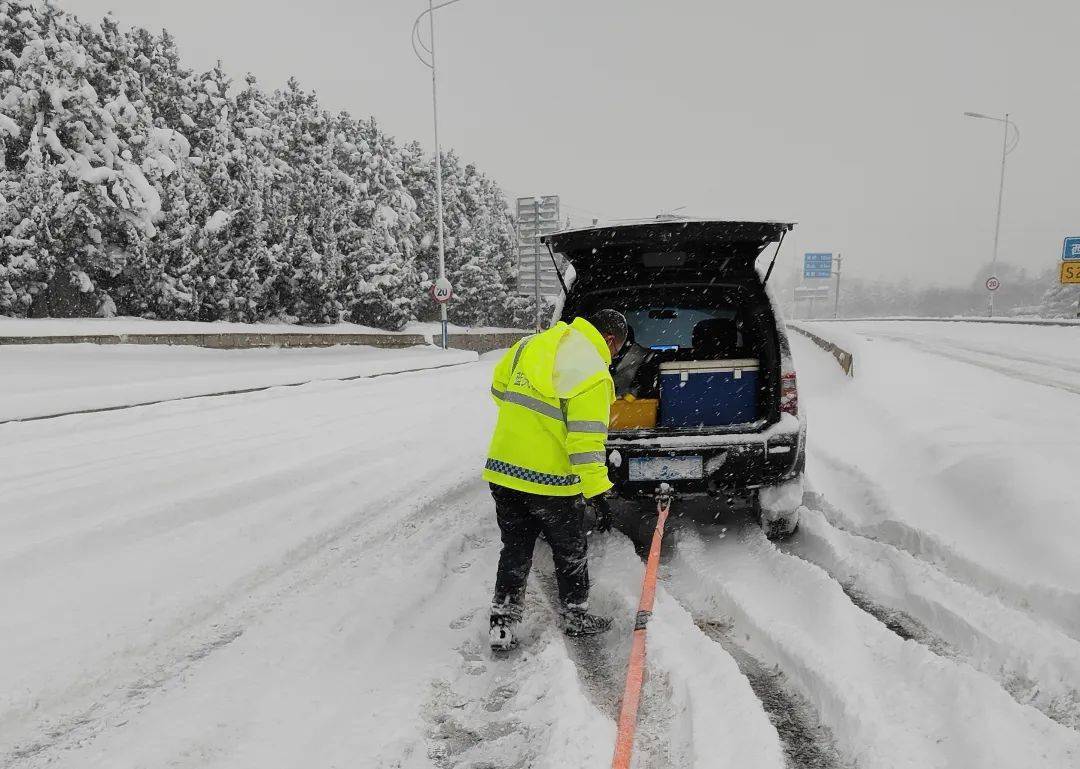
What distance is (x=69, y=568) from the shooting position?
158 inches

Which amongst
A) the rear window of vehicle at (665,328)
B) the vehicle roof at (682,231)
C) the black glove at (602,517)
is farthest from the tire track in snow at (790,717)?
the rear window of vehicle at (665,328)

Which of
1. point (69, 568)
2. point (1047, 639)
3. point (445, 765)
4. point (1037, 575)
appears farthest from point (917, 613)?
point (69, 568)

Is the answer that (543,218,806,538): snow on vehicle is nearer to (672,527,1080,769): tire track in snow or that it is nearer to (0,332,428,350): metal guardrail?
(672,527,1080,769): tire track in snow

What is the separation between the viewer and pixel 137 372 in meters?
13.7

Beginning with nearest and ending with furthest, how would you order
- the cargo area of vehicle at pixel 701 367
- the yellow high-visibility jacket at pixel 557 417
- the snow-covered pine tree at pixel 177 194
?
the yellow high-visibility jacket at pixel 557 417, the cargo area of vehicle at pixel 701 367, the snow-covered pine tree at pixel 177 194

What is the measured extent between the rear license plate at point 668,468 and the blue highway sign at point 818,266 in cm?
7578

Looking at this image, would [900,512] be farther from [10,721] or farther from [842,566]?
[10,721]

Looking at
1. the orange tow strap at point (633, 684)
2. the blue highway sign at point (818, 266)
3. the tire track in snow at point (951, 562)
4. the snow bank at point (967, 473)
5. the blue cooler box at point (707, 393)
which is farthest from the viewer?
the blue highway sign at point (818, 266)

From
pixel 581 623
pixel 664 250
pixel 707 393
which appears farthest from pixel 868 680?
pixel 664 250

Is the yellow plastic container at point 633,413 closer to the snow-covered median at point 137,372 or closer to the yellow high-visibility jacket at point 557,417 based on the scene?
the yellow high-visibility jacket at point 557,417

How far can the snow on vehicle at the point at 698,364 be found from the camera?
13.8ft

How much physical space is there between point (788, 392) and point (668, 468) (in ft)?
3.06

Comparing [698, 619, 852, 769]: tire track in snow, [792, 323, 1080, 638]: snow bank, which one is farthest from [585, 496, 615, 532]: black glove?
[792, 323, 1080, 638]: snow bank

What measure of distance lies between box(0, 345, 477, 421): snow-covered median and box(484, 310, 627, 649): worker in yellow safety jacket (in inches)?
281
